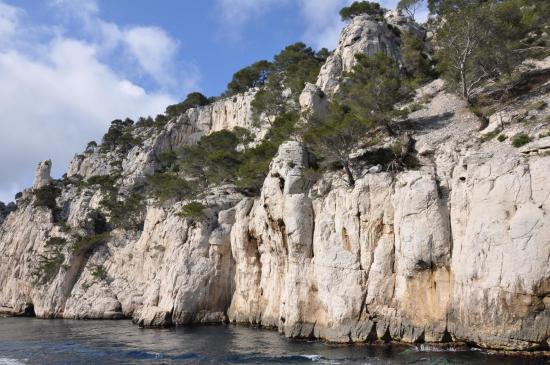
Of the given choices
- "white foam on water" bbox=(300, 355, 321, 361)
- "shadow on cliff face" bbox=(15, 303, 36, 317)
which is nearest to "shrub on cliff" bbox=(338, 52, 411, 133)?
"white foam on water" bbox=(300, 355, 321, 361)

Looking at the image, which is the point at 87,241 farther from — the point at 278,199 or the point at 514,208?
the point at 514,208

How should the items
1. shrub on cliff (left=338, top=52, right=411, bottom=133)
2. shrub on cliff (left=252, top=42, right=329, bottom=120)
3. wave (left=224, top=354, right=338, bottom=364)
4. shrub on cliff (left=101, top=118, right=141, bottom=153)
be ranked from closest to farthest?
wave (left=224, top=354, right=338, bottom=364) → shrub on cliff (left=338, top=52, right=411, bottom=133) → shrub on cliff (left=252, top=42, right=329, bottom=120) → shrub on cliff (left=101, top=118, right=141, bottom=153)

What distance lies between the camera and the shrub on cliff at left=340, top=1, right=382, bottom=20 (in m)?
81.8

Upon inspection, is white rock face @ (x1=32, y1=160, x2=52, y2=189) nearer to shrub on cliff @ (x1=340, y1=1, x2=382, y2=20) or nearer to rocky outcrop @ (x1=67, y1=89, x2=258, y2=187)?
rocky outcrop @ (x1=67, y1=89, x2=258, y2=187)

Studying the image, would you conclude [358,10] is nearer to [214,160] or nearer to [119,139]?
[214,160]

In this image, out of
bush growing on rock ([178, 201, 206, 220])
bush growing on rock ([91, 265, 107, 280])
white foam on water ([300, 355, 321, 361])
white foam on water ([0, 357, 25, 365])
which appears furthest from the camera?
bush growing on rock ([91, 265, 107, 280])

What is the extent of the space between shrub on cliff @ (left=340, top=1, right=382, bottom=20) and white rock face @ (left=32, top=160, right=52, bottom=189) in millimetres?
70783

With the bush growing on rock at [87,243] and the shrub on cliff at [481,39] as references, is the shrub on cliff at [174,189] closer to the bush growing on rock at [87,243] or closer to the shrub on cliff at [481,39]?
the bush growing on rock at [87,243]

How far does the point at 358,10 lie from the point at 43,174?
246 ft

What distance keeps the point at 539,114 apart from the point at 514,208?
11.8 m

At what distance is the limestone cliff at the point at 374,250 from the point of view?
949 inches

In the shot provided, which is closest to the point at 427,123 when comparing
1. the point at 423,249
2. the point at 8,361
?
the point at 423,249

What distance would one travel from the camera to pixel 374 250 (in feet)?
101

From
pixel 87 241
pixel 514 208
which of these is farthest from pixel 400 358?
pixel 87 241
